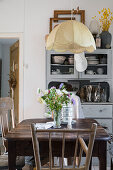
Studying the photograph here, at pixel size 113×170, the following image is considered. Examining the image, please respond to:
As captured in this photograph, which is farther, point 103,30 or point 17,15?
point 17,15

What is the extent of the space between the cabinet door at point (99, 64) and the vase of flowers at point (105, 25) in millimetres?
141

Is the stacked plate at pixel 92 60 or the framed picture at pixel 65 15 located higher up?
the framed picture at pixel 65 15

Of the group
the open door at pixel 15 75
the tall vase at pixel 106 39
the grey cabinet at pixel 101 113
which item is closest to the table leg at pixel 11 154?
the grey cabinet at pixel 101 113

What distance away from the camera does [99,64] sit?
3.89 m

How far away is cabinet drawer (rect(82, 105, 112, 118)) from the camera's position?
3.64 metres

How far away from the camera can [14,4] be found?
4.23 m

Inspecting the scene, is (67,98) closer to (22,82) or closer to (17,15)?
(22,82)

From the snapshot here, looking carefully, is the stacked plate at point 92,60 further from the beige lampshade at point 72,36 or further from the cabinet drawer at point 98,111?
the beige lampshade at point 72,36

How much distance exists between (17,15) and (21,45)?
55 centimetres

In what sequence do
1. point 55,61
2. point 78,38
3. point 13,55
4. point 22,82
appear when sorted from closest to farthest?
point 78,38 < point 55,61 < point 22,82 < point 13,55

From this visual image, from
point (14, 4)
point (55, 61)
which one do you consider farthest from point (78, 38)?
point (14, 4)

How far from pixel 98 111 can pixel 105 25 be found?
1.48 m

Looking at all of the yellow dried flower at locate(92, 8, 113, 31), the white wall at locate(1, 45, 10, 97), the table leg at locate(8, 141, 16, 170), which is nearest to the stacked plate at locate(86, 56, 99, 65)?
the yellow dried flower at locate(92, 8, 113, 31)

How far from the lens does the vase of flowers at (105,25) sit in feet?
12.6
